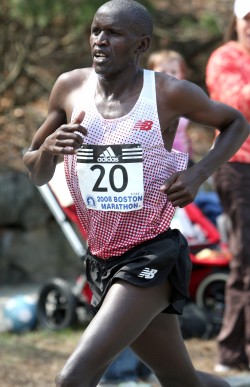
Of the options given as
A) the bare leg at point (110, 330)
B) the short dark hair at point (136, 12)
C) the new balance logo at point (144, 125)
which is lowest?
the bare leg at point (110, 330)

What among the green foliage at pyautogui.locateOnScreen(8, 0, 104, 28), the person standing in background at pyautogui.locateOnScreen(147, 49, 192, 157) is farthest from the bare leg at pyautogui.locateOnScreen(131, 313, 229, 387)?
the green foliage at pyautogui.locateOnScreen(8, 0, 104, 28)

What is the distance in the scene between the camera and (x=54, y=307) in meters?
7.74

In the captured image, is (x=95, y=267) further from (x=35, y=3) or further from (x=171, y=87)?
(x=35, y=3)

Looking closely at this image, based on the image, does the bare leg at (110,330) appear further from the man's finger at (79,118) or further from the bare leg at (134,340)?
the man's finger at (79,118)

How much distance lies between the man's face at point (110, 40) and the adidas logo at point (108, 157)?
12.4 inches

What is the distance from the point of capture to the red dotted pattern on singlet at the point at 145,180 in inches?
166

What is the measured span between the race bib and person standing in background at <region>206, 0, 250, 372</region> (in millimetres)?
1777

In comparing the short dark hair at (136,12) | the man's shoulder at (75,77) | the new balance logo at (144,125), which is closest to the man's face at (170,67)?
the man's shoulder at (75,77)

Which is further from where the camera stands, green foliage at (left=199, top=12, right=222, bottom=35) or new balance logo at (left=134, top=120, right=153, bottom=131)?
green foliage at (left=199, top=12, right=222, bottom=35)

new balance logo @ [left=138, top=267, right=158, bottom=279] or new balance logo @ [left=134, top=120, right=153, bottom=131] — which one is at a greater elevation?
new balance logo @ [left=134, top=120, right=153, bottom=131]

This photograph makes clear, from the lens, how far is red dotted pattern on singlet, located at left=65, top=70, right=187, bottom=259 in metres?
4.22

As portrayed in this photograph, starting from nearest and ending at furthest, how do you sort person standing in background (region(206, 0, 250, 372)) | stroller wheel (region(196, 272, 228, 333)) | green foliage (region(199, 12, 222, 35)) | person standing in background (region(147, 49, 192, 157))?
person standing in background (region(206, 0, 250, 372)) → person standing in background (region(147, 49, 192, 157)) → stroller wheel (region(196, 272, 228, 333)) → green foliage (region(199, 12, 222, 35))

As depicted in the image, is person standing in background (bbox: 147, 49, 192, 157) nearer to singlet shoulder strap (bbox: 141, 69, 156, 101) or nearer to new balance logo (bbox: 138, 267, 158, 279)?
singlet shoulder strap (bbox: 141, 69, 156, 101)

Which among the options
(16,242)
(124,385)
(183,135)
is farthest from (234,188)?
(16,242)
